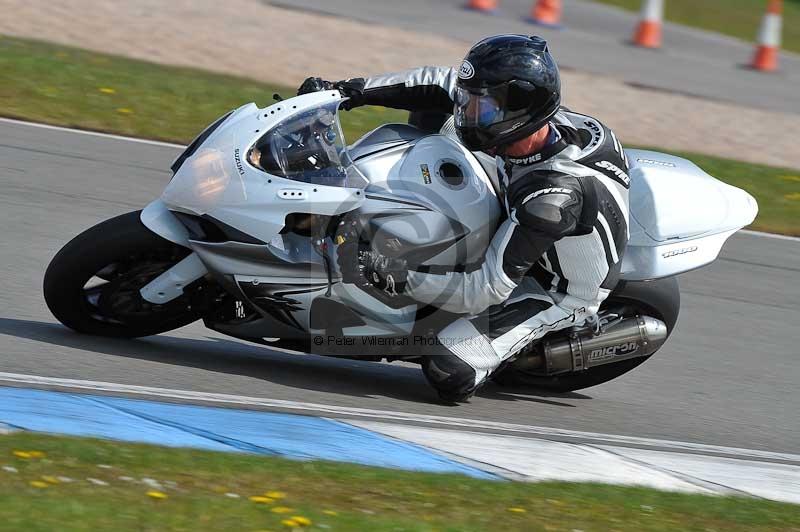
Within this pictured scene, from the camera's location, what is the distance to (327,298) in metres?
5.27

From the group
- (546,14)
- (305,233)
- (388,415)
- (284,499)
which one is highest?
(546,14)

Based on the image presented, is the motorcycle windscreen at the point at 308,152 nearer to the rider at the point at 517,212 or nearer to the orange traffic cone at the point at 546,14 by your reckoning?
the rider at the point at 517,212

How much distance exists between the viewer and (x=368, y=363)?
242 inches

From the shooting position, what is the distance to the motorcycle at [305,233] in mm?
5043

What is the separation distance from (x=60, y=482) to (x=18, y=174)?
4.35 metres

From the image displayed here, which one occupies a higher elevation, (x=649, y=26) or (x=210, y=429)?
(x=649, y=26)

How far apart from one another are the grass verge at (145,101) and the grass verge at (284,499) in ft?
17.1

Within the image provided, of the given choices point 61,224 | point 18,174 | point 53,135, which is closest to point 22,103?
point 53,135

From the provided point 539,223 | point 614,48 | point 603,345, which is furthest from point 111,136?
point 614,48

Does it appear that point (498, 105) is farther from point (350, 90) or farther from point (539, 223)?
point (350, 90)

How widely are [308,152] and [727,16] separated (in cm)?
1757

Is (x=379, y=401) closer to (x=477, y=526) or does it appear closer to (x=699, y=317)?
(x=477, y=526)

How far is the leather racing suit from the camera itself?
502 cm

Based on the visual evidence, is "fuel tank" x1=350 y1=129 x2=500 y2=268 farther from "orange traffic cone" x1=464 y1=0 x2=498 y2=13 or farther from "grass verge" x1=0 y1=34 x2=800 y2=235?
"orange traffic cone" x1=464 y1=0 x2=498 y2=13
